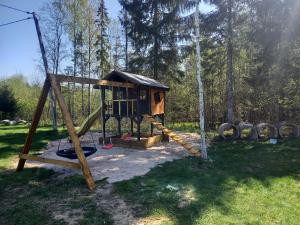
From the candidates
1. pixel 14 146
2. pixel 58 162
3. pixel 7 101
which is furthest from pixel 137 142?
pixel 7 101

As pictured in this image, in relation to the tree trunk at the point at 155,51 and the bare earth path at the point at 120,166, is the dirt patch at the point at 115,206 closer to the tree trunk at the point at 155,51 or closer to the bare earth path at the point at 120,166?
the bare earth path at the point at 120,166

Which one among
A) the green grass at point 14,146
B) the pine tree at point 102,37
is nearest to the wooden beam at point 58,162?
the green grass at point 14,146

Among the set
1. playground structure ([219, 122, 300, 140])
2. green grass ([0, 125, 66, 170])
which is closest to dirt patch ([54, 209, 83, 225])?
green grass ([0, 125, 66, 170])

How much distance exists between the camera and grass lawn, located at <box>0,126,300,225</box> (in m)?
4.55

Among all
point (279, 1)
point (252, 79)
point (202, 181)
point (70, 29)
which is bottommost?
point (202, 181)

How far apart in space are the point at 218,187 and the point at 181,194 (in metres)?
0.99

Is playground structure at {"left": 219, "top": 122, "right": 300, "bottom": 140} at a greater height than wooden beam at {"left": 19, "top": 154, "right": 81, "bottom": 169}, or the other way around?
playground structure at {"left": 219, "top": 122, "right": 300, "bottom": 140}

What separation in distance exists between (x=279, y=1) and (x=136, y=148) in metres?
9.27

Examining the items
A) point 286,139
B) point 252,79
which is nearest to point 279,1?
point 252,79

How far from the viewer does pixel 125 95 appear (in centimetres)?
1172

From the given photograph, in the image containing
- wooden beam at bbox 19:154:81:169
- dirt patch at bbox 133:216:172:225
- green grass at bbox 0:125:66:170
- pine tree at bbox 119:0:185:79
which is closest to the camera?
dirt patch at bbox 133:216:172:225

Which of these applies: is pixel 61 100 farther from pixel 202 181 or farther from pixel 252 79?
pixel 252 79

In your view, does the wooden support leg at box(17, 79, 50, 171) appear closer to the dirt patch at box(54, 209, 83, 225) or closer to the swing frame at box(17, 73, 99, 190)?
the swing frame at box(17, 73, 99, 190)

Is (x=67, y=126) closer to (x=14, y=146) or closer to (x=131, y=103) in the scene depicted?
(x=131, y=103)
